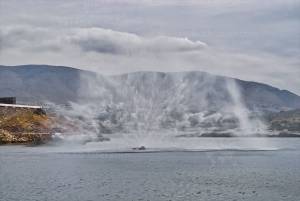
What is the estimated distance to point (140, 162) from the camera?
134m

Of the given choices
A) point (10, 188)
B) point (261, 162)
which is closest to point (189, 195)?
point (10, 188)

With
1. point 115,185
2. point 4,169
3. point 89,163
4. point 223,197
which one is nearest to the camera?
point 223,197

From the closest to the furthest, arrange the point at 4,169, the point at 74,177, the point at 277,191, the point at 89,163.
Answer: the point at 277,191, the point at 74,177, the point at 4,169, the point at 89,163

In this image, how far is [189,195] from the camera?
254 ft

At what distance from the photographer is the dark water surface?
7756 centimetres

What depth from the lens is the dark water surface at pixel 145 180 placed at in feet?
254

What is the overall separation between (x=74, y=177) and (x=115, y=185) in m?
13.3

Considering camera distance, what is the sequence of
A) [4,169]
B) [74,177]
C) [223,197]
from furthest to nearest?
[4,169] < [74,177] < [223,197]

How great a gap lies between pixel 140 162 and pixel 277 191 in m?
54.8

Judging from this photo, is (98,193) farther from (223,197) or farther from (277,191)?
(277,191)

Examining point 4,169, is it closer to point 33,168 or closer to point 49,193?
point 33,168

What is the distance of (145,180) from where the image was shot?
97562 millimetres

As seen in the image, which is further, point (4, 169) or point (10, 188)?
point (4, 169)

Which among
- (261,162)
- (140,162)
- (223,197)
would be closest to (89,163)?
(140,162)
